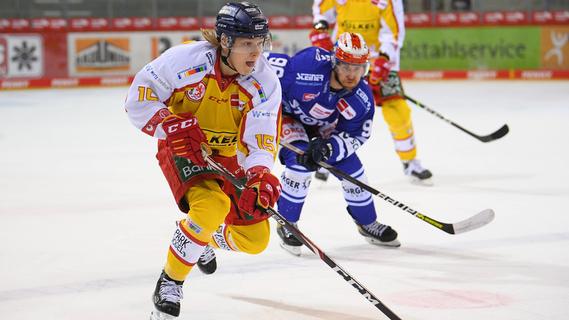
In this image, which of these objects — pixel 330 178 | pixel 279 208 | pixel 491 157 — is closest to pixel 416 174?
pixel 330 178

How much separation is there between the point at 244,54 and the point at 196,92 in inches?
9.4

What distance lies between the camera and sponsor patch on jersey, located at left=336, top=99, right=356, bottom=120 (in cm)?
444

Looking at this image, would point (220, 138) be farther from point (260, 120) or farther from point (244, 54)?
point (244, 54)

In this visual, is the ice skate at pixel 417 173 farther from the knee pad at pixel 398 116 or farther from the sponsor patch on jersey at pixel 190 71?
the sponsor patch on jersey at pixel 190 71

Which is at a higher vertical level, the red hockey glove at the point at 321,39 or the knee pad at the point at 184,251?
the red hockey glove at the point at 321,39

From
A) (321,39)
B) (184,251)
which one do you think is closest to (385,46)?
(321,39)

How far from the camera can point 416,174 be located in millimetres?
6230

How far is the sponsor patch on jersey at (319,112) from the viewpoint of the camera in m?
4.45

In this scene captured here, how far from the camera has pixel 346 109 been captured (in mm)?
4441

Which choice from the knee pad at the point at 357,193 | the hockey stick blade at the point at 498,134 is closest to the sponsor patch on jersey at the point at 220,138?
the knee pad at the point at 357,193

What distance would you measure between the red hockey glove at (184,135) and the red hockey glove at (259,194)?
0.22 metres

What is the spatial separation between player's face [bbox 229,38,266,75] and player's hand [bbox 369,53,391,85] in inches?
117

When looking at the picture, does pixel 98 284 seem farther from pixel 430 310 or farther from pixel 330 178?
pixel 330 178

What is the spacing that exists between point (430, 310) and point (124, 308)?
1.17 m
